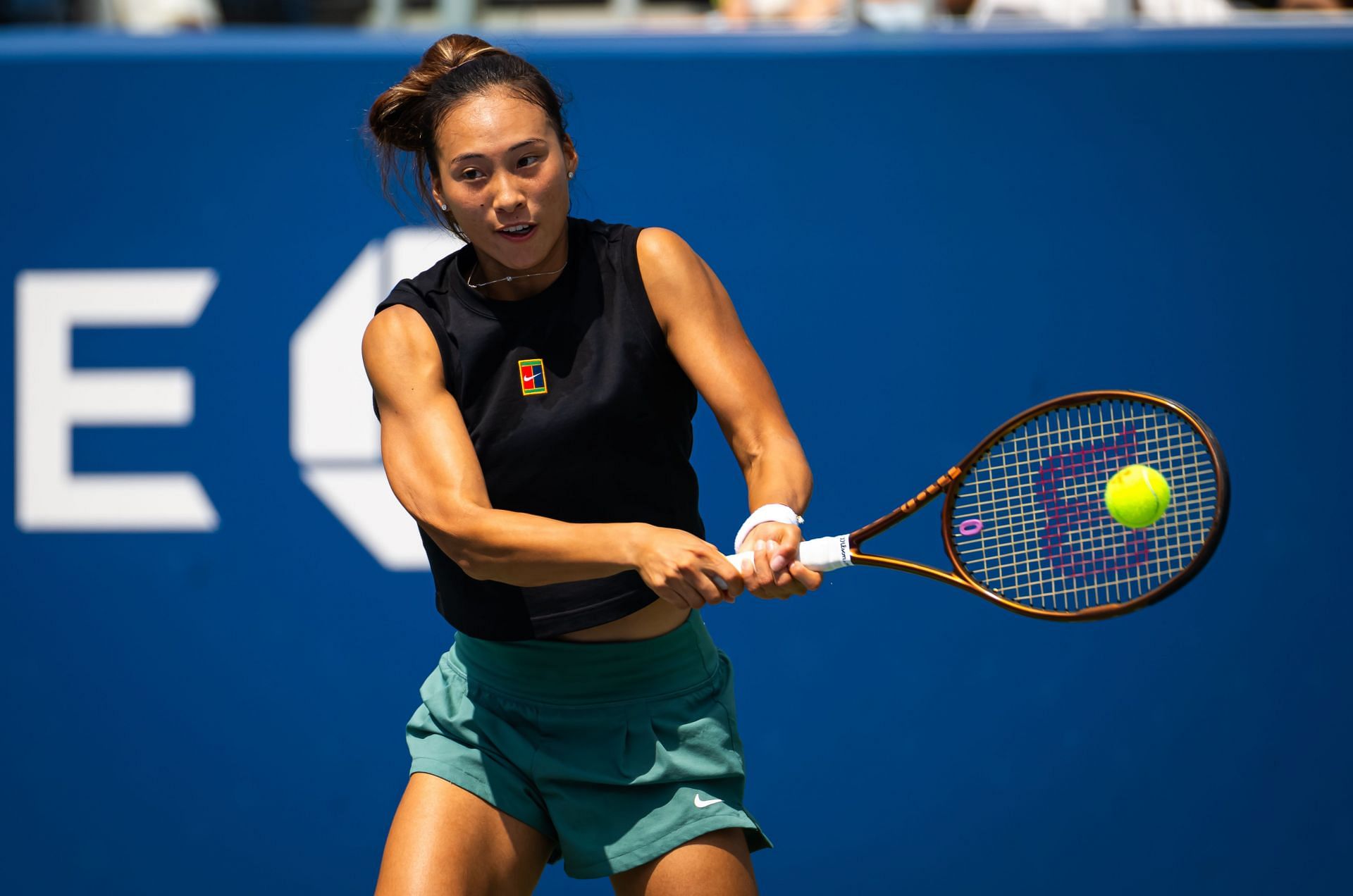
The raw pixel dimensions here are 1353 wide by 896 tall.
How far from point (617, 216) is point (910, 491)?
0.96 metres

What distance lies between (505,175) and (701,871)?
1036 mm

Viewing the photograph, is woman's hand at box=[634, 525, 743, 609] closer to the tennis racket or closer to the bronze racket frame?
the tennis racket

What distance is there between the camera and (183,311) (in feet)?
11.5

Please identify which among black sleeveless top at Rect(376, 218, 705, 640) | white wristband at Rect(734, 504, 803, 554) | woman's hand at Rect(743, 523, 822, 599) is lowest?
woman's hand at Rect(743, 523, 822, 599)

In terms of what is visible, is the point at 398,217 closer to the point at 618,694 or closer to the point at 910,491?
the point at 910,491

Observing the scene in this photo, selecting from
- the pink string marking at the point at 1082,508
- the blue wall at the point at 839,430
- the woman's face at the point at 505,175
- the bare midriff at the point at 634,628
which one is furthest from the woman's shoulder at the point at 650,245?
the blue wall at the point at 839,430

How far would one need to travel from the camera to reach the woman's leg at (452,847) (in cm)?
204

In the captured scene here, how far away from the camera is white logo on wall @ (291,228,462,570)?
3.50 m

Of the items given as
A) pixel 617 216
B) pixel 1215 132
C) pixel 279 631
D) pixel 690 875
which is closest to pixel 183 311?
pixel 279 631

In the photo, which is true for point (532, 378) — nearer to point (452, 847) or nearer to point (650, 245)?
point (650, 245)

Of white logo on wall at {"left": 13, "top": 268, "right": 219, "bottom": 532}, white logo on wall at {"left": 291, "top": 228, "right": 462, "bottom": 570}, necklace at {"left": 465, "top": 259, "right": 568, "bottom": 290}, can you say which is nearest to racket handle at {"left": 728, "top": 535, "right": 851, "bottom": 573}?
necklace at {"left": 465, "top": 259, "right": 568, "bottom": 290}

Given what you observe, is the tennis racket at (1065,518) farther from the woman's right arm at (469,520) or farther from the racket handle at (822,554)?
the woman's right arm at (469,520)

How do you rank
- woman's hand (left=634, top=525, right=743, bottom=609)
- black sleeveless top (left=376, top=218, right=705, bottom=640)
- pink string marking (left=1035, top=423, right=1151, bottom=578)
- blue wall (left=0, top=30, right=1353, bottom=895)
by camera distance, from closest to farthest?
woman's hand (left=634, top=525, right=743, bottom=609), black sleeveless top (left=376, top=218, right=705, bottom=640), pink string marking (left=1035, top=423, right=1151, bottom=578), blue wall (left=0, top=30, right=1353, bottom=895)

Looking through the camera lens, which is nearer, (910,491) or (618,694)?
(618,694)
